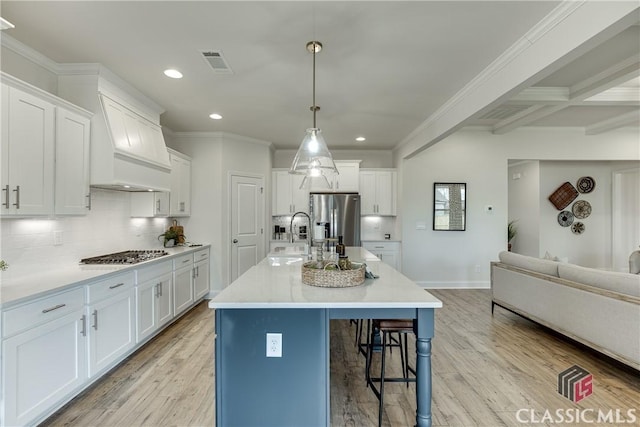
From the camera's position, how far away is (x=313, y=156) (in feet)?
8.04

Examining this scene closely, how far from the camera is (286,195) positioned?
234 inches

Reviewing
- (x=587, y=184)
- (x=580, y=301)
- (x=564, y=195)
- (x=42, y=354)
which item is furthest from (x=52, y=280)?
(x=587, y=184)

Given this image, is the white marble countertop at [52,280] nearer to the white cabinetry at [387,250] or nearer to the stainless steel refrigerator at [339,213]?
the stainless steel refrigerator at [339,213]

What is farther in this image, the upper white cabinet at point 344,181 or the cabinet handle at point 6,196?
the upper white cabinet at point 344,181

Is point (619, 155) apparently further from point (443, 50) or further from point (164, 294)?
point (164, 294)

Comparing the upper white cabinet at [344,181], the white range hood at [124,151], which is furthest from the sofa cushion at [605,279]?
the white range hood at [124,151]

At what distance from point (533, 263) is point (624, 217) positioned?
182 inches

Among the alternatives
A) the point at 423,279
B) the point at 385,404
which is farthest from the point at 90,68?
the point at 423,279

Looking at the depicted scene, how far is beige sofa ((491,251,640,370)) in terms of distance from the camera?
93.7 inches

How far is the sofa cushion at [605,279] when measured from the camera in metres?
2.40

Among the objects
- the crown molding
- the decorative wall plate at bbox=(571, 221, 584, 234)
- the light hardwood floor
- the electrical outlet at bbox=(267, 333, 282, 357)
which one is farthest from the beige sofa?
the crown molding

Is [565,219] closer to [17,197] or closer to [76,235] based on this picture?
[76,235]

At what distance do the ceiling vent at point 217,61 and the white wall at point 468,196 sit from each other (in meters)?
3.75

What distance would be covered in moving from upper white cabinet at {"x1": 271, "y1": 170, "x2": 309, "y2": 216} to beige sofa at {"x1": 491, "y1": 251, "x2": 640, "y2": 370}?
352 centimetres
